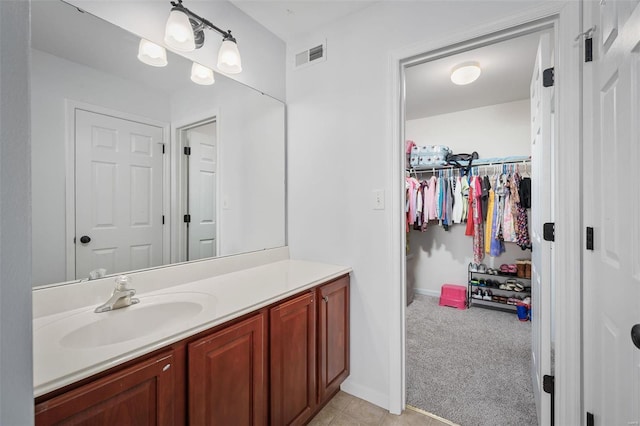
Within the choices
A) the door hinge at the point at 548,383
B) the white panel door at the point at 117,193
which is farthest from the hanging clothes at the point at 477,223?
the white panel door at the point at 117,193

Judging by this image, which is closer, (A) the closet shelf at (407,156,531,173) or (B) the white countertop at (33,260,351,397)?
(B) the white countertop at (33,260,351,397)

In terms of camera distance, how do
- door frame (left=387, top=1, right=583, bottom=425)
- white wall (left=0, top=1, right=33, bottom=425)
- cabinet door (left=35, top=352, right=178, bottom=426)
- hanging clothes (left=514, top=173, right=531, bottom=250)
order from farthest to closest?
hanging clothes (left=514, top=173, right=531, bottom=250) < door frame (left=387, top=1, right=583, bottom=425) < cabinet door (left=35, top=352, right=178, bottom=426) < white wall (left=0, top=1, right=33, bottom=425)

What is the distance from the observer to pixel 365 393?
181 cm

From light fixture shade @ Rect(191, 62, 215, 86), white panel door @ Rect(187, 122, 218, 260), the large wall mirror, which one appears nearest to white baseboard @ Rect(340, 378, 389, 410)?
the large wall mirror

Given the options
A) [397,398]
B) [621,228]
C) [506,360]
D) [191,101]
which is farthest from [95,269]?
[506,360]

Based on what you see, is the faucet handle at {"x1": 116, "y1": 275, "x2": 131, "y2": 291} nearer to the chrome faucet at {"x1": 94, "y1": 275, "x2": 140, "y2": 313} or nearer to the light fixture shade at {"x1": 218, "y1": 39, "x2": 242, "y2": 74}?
the chrome faucet at {"x1": 94, "y1": 275, "x2": 140, "y2": 313}

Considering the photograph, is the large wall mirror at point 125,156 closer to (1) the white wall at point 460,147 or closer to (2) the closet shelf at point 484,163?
(2) the closet shelf at point 484,163

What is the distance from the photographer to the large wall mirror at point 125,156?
1149 millimetres

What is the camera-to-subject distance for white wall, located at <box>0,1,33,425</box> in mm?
366

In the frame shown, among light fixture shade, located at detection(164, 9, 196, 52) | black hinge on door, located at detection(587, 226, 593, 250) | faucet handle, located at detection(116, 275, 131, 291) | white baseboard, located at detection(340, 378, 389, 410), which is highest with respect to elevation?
light fixture shade, located at detection(164, 9, 196, 52)

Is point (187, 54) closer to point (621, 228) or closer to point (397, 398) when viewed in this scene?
point (621, 228)

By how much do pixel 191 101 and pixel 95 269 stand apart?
3.26ft

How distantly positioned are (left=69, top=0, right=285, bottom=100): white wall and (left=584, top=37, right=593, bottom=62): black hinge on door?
1.70 m

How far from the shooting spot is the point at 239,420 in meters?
1.15
